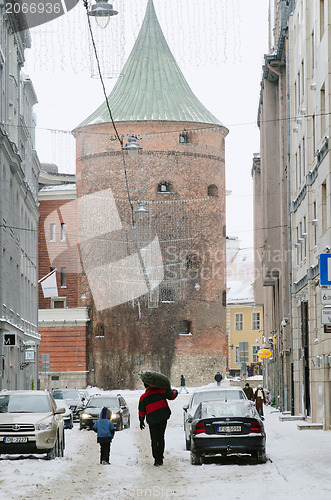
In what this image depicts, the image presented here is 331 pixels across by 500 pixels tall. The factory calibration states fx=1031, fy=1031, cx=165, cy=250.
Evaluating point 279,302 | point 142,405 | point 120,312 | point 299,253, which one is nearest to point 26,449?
point 142,405

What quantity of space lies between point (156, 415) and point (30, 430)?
2579 millimetres

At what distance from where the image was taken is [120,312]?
70.7 metres

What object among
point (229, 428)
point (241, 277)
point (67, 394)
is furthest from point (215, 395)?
point (241, 277)

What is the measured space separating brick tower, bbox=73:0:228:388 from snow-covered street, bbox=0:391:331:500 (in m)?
48.3

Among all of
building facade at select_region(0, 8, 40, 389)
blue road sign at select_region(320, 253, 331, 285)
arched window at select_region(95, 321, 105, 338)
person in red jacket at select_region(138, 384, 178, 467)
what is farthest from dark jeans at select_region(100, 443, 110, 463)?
arched window at select_region(95, 321, 105, 338)

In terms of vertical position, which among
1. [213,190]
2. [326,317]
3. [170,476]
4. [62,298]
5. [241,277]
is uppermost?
[213,190]

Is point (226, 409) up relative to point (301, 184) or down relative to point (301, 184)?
down

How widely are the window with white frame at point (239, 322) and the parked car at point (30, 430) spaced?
76.0m

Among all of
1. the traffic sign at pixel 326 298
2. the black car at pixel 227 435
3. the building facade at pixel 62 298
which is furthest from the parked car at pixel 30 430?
the building facade at pixel 62 298

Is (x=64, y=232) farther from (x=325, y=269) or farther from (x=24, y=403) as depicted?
(x=325, y=269)

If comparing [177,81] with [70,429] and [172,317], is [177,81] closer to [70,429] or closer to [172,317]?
[172,317]

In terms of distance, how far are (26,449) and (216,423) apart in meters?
3.40

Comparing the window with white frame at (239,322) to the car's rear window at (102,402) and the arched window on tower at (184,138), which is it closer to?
the arched window on tower at (184,138)

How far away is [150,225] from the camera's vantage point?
71000 mm
